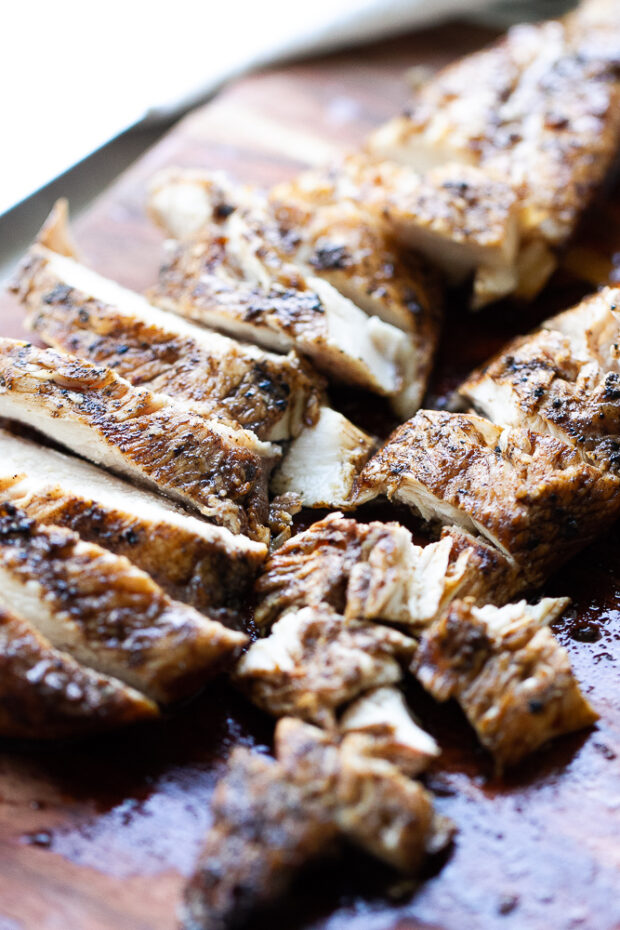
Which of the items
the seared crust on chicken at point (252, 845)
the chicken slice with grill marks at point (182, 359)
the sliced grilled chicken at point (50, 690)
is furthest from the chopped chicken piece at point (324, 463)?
the seared crust on chicken at point (252, 845)

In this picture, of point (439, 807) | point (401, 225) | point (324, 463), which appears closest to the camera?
point (439, 807)

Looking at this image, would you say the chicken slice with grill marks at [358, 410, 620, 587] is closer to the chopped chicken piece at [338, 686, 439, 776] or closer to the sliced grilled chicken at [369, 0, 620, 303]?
the chopped chicken piece at [338, 686, 439, 776]

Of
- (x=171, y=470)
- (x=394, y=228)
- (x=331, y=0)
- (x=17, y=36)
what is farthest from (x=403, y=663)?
(x=331, y=0)

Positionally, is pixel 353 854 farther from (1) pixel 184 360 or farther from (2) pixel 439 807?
(1) pixel 184 360

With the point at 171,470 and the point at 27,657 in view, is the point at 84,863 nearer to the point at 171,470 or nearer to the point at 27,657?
the point at 27,657

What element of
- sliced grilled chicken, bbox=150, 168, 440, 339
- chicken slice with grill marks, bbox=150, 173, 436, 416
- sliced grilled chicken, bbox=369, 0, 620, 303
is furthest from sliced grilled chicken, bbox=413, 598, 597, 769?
sliced grilled chicken, bbox=369, 0, 620, 303

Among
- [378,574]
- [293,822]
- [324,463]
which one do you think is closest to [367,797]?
[293,822]
